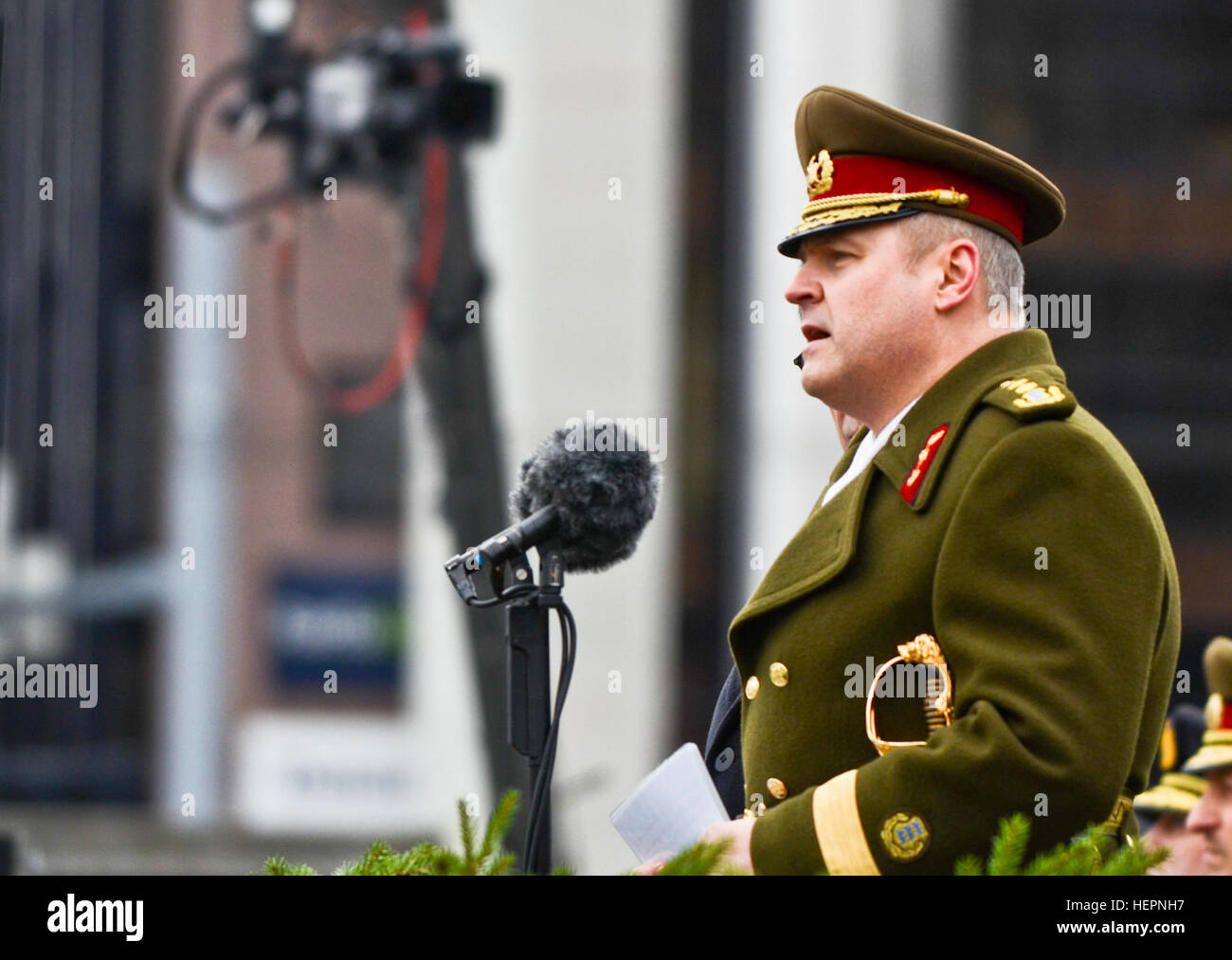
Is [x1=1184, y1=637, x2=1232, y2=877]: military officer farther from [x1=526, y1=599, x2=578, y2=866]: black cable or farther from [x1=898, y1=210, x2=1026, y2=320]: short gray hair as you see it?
[x1=526, y1=599, x2=578, y2=866]: black cable

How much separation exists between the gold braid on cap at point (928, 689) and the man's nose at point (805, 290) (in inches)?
23.3

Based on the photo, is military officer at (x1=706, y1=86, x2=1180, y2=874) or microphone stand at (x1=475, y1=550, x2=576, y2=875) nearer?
military officer at (x1=706, y1=86, x2=1180, y2=874)

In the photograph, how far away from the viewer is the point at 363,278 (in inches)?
771

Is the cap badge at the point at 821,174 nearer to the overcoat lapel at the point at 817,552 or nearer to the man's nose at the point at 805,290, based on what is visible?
the man's nose at the point at 805,290

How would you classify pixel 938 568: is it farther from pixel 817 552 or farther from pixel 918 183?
pixel 918 183

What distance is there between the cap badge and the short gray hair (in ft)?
0.56

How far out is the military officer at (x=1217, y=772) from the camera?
5.34m

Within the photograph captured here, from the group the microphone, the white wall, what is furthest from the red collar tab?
the white wall

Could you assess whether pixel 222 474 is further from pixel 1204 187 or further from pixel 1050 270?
pixel 1204 187

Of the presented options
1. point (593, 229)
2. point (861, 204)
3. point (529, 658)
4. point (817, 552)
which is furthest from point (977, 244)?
point (593, 229)

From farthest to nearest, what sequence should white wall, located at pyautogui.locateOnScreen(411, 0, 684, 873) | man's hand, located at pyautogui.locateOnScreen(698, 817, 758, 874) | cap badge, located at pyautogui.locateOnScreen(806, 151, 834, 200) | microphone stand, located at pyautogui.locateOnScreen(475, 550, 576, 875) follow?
white wall, located at pyautogui.locateOnScreen(411, 0, 684, 873), cap badge, located at pyautogui.locateOnScreen(806, 151, 834, 200), microphone stand, located at pyautogui.locateOnScreen(475, 550, 576, 875), man's hand, located at pyautogui.locateOnScreen(698, 817, 758, 874)

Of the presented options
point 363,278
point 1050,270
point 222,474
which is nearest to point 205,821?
point 222,474

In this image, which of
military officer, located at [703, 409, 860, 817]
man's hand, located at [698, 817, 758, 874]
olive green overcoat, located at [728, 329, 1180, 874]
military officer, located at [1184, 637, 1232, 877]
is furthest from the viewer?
military officer, located at [1184, 637, 1232, 877]

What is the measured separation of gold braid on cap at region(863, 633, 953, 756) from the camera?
3.08m
